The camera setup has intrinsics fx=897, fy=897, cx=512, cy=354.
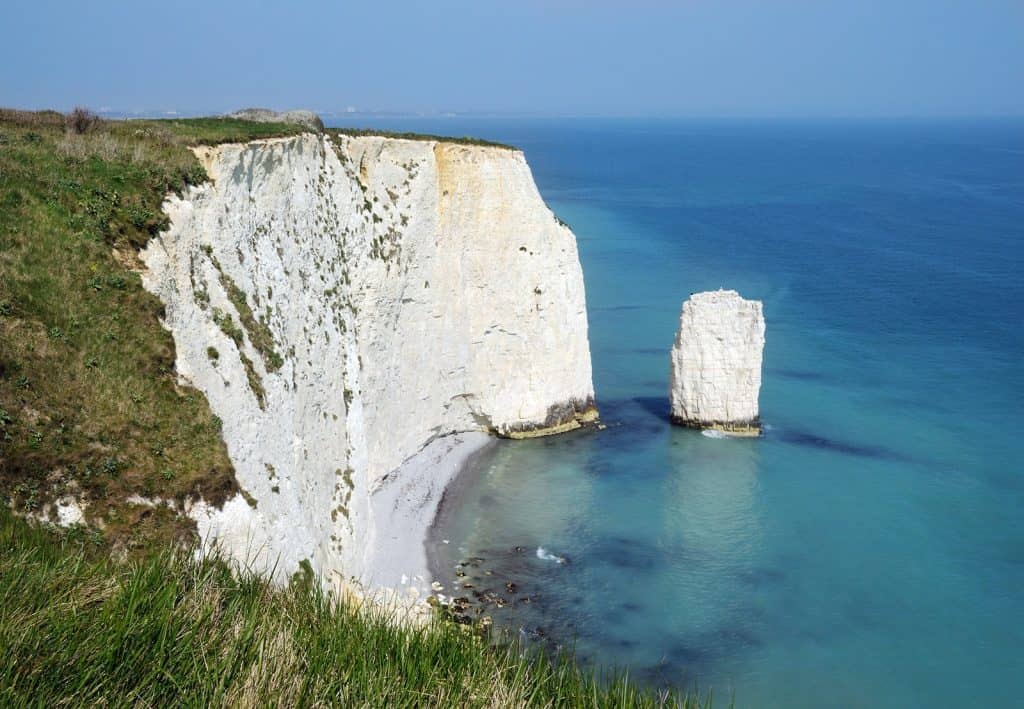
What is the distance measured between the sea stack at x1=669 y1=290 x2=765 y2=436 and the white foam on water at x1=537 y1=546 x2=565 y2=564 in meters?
13.9

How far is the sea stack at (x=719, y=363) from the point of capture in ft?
128

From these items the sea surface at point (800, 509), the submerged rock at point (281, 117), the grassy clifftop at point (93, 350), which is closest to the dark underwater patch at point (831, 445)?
the sea surface at point (800, 509)

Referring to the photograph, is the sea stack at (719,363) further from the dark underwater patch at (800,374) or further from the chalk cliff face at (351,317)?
the dark underwater patch at (800,374)

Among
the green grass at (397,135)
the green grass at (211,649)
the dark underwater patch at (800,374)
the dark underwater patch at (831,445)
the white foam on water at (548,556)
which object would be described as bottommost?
the white foam on water at (548,556)

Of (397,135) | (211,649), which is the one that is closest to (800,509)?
(397,135)

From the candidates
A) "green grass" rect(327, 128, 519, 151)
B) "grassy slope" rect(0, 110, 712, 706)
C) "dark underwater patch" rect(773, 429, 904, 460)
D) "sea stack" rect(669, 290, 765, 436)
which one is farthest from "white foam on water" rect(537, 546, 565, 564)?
"green grass" rect(327, 128, 519, 151)

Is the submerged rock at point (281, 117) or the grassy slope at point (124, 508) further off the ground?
the submerged rock at point (281, 117)

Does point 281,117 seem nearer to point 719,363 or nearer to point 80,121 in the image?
point 80,121

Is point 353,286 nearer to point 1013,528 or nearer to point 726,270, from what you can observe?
point 1013,528

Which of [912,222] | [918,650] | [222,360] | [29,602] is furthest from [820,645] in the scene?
[912,222]

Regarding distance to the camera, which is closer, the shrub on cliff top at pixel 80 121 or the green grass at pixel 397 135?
the shrub on cliff top at pixel 80 121

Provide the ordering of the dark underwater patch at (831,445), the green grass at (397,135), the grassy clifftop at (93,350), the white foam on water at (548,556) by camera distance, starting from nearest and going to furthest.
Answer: the grassy clifftop at (93,350), the white foam on water at (548,556), the green grass at (397,135), the dark underwater patch at (831,445)

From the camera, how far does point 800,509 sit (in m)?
32.8

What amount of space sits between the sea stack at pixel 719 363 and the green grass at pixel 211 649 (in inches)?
1176
